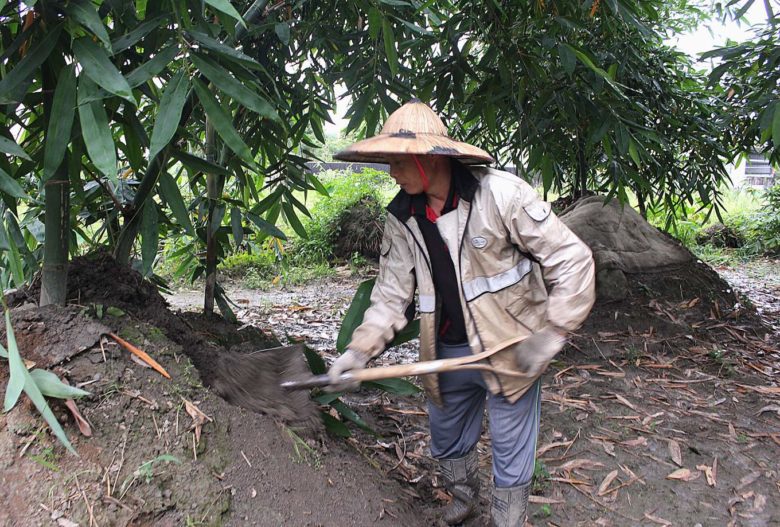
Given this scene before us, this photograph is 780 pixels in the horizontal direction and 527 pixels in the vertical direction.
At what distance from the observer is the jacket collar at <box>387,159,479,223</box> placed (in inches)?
80.6

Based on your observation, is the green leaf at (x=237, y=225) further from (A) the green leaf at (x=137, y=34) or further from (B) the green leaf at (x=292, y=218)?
(A) the green leaf at (x=137, y=34)

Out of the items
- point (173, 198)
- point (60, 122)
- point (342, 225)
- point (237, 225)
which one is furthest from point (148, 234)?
point (342, 225)

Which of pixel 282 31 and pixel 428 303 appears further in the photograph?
pixel 282 31

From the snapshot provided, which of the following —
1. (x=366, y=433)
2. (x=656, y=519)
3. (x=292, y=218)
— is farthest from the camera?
(x=292, y=218)

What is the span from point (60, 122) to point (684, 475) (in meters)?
2.65

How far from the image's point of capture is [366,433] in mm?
2861

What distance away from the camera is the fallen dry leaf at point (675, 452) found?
287 cm

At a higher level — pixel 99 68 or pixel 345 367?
pixel 99 68

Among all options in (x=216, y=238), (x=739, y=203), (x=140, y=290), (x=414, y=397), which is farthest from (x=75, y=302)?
(x=739, y=203)

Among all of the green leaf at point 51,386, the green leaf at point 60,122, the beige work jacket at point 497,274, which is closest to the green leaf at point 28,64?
the green leaf at point 60,122

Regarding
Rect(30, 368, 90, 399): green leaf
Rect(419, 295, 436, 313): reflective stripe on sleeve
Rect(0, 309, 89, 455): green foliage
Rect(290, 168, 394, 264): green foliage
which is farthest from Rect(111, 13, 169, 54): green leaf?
Rect(290, 168, 394, 264): green foliage

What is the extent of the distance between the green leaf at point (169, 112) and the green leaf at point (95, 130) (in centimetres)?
10

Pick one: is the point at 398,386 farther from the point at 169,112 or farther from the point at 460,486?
the point at 169,112

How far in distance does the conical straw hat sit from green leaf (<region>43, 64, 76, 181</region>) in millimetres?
773
